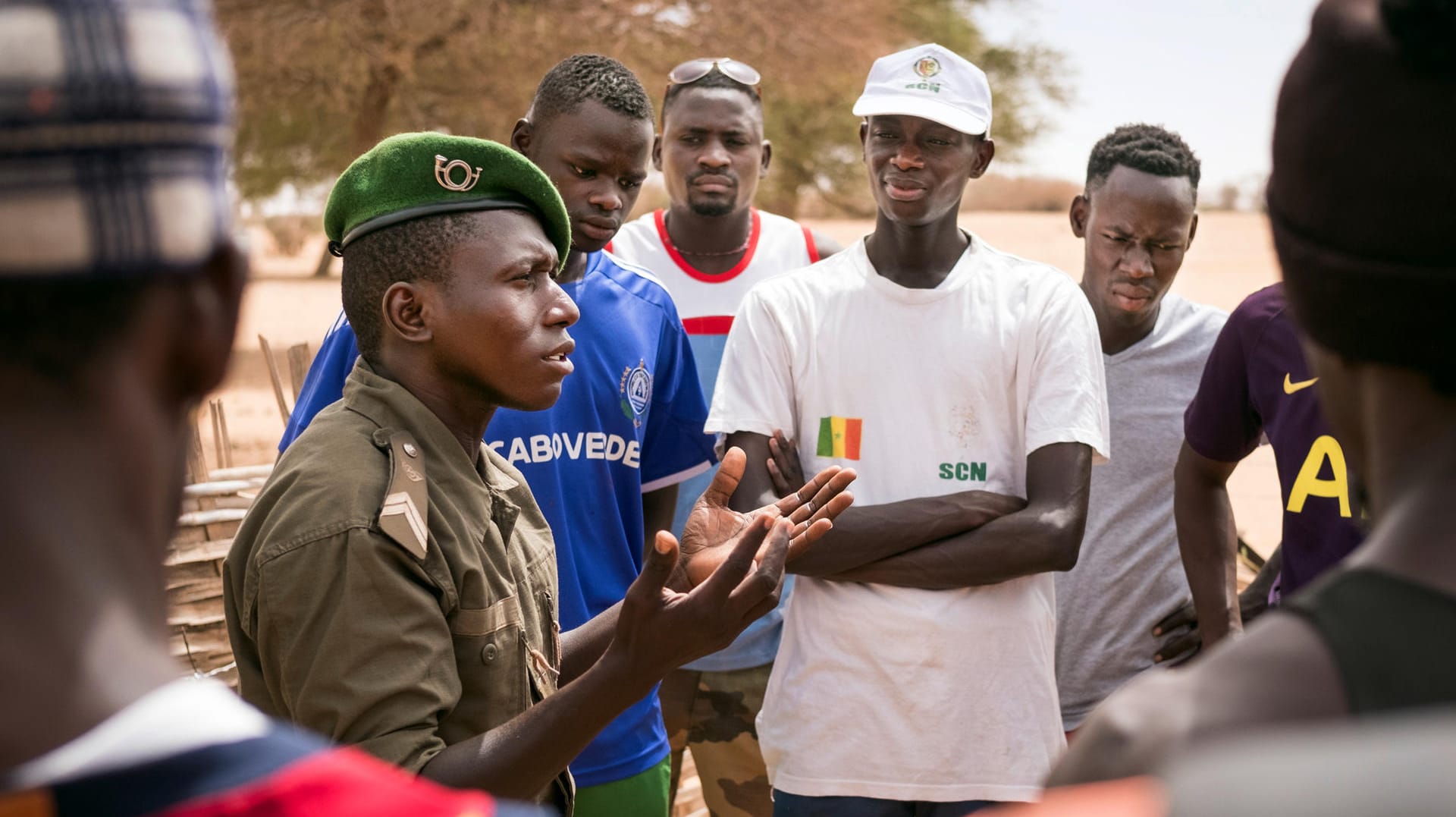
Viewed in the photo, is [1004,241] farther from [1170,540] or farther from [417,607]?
[417,607]

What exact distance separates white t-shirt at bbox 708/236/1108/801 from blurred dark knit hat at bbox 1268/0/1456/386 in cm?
226

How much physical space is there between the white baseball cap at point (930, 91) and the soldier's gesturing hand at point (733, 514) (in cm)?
139

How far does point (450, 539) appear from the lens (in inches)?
90.7

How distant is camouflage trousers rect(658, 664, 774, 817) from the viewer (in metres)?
4.46

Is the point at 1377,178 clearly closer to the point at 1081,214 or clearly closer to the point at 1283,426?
the point at 1283,426

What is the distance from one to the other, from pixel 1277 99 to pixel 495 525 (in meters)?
1.64

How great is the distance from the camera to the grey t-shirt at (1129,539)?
3.98 m

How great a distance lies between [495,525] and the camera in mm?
2496

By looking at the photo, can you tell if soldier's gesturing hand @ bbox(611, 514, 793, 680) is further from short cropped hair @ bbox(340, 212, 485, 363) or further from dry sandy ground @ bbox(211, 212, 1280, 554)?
dry sandy ground @ bbox(211, 212, 1280, 554)

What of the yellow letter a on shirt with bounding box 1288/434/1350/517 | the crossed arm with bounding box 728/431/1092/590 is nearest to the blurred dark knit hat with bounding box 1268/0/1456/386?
the yellow letter a on shirt with bounding box 1288/434/1350/517

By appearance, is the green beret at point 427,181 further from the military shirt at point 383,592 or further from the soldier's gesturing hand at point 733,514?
the soldier's gesturing hand at point 733,514

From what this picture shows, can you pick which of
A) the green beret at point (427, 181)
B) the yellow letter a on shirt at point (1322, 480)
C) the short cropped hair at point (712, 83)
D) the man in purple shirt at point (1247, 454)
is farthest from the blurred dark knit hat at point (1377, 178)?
the short cropped hair at point (712, 83)

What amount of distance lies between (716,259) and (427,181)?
250 centimetres

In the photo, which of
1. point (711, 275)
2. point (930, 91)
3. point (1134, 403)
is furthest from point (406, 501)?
point (711, 275)
